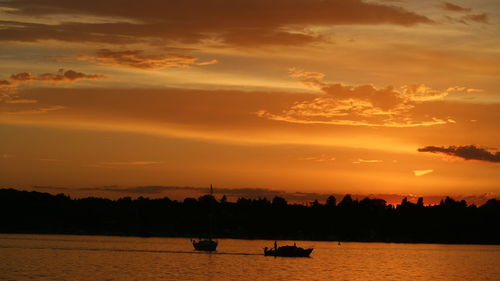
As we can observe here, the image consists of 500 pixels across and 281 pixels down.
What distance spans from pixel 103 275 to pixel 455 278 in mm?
73343

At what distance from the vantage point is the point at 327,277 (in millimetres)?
153000

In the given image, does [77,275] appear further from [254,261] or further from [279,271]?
[254,261]

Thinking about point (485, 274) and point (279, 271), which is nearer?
point (279, 271)

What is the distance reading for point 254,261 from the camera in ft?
653

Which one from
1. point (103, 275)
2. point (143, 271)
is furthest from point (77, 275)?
Result: point (143, 271)

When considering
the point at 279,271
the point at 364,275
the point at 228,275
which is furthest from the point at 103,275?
the point at 364,275

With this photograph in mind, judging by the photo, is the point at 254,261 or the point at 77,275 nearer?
the point at 77,275

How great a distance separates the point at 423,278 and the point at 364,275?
12.4 meters

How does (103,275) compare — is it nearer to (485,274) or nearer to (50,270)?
(50,270)

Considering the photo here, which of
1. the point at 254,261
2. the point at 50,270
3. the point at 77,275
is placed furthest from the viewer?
the point at 254,261

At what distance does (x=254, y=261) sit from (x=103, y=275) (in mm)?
62344

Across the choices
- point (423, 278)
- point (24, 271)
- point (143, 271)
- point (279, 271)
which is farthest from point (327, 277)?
point (24, 271)

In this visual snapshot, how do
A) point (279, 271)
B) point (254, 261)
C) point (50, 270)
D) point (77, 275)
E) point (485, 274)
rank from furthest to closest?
point (254, 261) < point (485, 274) < point (279, 271) < point (50, 270) < point (77, 275)

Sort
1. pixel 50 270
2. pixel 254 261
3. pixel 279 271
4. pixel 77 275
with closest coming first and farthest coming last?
pixel 77 275, pixel 50 270, pixel 279 271, pixel 254 261
